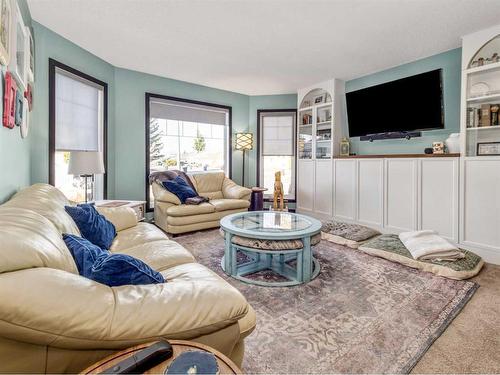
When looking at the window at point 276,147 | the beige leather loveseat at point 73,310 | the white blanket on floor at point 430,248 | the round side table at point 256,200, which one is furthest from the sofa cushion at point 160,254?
the window at point 276,147

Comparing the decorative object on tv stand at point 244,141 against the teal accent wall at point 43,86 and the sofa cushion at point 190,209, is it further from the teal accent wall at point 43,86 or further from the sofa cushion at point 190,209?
the teal accent wall at point 43,86

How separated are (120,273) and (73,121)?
321 centimetres

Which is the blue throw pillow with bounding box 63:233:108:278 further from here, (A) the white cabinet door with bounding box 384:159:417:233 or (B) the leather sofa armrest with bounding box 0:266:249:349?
(A) the white cabinet door with bounding box 384:159:417:233

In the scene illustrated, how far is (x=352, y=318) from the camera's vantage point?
1.83 meters

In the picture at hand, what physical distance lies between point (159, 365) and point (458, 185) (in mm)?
3601

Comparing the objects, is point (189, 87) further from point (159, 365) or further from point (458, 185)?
point (159, 365)

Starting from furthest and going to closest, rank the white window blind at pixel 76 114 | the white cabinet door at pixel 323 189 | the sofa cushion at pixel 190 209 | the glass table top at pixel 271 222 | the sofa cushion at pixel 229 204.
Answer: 1. the white cabinet door at pixel 323 189
2. the sofa cushion at pixel 229 204
3. the sofa cushion at pixel 190 209
4. the white window blind at pixel 76 114
5. the glass table top at pixel 271 222

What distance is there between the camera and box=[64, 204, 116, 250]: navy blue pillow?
1.89 m

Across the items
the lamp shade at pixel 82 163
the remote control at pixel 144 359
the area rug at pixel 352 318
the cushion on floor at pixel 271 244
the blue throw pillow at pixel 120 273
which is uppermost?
the lamp shade at pixel 82 163

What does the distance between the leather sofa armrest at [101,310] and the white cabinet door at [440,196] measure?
326cm

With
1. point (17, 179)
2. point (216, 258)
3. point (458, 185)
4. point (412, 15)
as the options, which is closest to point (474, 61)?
point (412, 15)

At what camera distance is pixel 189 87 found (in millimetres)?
4895

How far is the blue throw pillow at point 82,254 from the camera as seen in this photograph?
1.12 meters

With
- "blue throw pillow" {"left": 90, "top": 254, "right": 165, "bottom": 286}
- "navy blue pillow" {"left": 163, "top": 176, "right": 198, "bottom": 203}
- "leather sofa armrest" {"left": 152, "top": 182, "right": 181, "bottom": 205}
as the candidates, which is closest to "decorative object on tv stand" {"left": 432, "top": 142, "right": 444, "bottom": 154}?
"navy blue pillow" {"left": 163, "top": 176, "right": 198, "bottom": 203}
